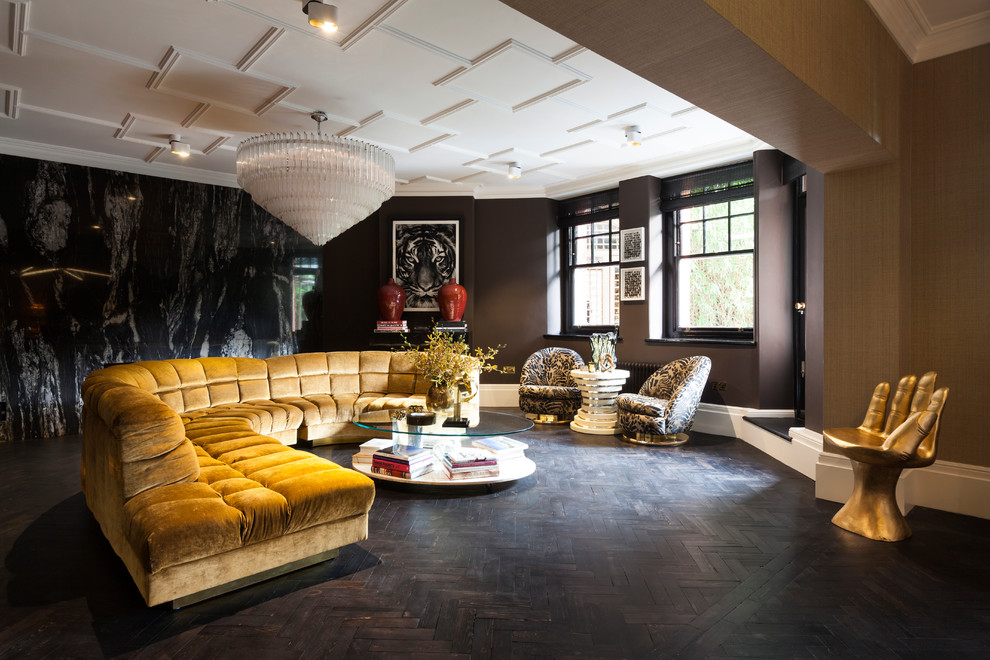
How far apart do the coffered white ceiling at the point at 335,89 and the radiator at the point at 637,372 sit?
229cm

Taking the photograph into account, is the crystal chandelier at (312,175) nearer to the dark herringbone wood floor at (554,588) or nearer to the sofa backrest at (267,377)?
the sofa backrest at (267,377)

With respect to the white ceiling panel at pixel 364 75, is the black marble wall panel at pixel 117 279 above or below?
below

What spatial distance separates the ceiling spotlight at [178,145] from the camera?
5.70 meters

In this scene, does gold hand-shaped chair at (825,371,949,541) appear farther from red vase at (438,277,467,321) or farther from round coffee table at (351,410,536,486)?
red vase at (438,277,467,321)

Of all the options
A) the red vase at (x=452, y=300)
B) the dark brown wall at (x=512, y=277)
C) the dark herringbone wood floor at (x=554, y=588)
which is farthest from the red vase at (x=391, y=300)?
the dark herringbone wood floor at (x=554, y=588)

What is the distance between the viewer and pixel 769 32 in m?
2.28

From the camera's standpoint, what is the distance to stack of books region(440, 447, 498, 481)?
4141 mm

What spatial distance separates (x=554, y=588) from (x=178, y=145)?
18.3ft

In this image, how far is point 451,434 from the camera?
4.11 metres

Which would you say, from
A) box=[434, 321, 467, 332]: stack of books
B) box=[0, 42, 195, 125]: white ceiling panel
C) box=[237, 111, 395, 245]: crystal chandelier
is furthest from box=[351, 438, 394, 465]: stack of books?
box=[0, 42, 195, 125]: white ceiling panel

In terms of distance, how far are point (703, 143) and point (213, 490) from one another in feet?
18.2

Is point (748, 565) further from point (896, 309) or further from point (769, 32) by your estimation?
point (769, 32)

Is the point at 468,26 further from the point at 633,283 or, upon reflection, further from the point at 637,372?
the point at 637,372

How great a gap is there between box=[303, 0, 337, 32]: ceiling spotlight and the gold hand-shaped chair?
3.82m
